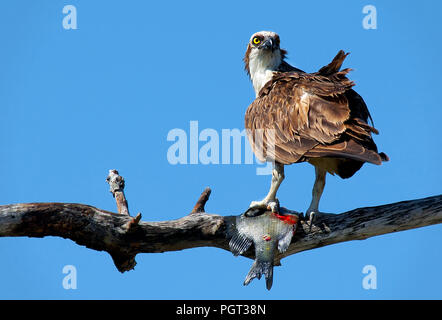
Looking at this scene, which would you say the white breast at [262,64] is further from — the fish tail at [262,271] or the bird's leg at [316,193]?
the fish tail at [262,271]

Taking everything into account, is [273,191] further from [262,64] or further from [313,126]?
[262,64]

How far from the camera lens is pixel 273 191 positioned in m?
9.06

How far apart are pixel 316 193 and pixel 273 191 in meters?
0.62

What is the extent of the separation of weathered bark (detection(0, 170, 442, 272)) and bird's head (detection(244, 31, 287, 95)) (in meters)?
2.60

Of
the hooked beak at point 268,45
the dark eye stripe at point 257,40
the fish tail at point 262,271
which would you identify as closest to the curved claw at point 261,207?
the fish tail at point 262,271

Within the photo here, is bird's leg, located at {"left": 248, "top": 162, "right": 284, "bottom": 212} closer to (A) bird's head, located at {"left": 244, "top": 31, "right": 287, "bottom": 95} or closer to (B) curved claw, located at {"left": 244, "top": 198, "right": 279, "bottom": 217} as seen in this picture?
(B) curved claw, located at {"left": 244, "top": 198, "right": 279, "bottom": 217}

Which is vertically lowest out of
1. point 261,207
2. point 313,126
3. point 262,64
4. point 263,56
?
point 261,207

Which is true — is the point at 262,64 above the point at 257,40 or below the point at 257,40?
below

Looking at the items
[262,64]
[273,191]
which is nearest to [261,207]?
[273,191]

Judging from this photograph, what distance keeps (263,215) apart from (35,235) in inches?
119

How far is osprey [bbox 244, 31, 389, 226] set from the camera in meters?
8.35

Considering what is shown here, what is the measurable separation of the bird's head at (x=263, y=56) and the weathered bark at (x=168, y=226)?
2602mm

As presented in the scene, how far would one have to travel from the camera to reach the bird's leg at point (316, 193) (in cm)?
889
